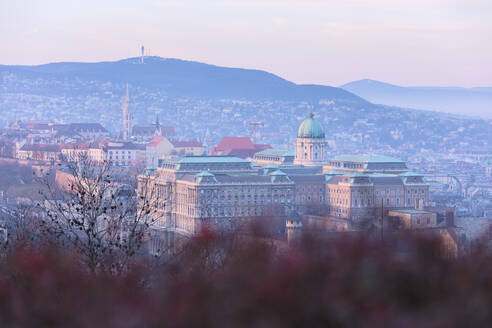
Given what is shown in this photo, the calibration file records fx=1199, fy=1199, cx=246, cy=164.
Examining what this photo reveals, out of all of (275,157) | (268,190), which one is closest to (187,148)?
(275,157)

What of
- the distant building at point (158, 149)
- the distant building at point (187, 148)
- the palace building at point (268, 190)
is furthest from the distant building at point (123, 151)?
the palace building at point (268, 190)

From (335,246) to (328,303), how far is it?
119 cm

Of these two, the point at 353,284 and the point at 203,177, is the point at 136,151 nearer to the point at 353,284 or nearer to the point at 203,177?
the point at 203,177

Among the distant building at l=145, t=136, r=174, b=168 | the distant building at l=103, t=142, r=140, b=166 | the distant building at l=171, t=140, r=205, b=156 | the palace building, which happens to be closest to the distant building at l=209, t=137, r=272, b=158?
the distant building at l=171, t=140, r=205, b=156

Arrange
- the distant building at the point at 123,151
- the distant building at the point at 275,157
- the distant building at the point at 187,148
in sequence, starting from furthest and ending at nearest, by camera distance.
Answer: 1. the distant building at the point at 187,148
2. the distant building at the point at 123,151
3. the distant building at the point at 275,157

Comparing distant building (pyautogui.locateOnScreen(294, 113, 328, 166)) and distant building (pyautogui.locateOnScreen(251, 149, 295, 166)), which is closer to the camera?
distant building (pyautogui.locateOnScreen(294, 113, 328, 166))

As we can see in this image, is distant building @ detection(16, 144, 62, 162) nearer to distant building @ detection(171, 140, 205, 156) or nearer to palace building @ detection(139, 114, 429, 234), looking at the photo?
distant building @ detection(171, 140, 205, 156)

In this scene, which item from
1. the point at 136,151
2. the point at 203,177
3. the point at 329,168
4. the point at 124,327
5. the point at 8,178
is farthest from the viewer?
the point at 136,151

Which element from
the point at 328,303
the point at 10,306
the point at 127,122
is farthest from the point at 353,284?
the point at 127,122

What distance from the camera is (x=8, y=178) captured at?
105 metres

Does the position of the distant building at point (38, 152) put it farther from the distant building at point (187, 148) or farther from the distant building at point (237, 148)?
the distant building at point (237, 148)

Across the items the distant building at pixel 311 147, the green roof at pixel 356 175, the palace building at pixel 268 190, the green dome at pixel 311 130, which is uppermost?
the green dome at pixel 311 130

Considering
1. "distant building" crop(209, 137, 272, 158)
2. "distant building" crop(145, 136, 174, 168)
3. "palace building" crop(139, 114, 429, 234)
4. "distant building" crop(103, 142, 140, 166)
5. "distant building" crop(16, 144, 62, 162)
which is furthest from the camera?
"distant building" crop(145, 136, 174, 168)

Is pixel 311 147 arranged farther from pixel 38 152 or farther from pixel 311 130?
pixel 38 152
